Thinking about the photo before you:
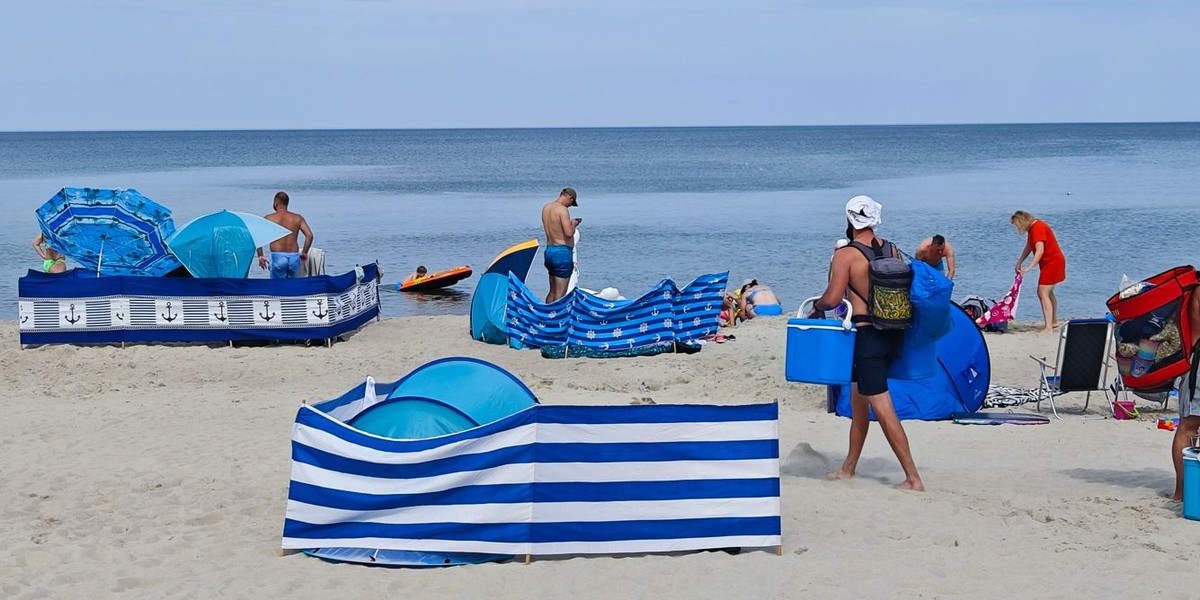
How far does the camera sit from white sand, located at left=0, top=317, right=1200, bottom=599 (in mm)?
5305

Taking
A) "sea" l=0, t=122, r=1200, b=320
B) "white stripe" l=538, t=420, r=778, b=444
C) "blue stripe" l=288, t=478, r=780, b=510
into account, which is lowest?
"sea" l=0, t=122, r=1200, b=320

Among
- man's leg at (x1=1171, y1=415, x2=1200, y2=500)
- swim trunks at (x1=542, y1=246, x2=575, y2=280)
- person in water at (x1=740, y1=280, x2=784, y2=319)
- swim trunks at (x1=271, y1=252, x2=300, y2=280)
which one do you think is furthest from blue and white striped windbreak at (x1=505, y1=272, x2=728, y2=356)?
man's leg at (x1=1171, y1=415, x2=1200, y2=500)

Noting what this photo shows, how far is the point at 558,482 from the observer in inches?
215

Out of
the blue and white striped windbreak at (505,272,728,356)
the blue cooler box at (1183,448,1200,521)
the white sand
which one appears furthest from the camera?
the blue and white striped windbreak at (505,272,728,356)

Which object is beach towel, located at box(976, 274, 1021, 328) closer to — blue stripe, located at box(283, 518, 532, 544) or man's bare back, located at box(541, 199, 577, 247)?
man's bare back, located at box(541, 199, 577, 247)

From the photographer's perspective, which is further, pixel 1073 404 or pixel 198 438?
pixel 1073 404

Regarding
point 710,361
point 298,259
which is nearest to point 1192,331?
point 710,361

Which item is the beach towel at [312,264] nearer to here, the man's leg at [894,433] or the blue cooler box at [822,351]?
the blue cooler box at [822,351]

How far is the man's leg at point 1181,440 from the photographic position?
6.32 meters

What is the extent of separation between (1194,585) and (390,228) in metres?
31.5

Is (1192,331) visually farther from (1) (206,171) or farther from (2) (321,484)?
(1) (206,171)

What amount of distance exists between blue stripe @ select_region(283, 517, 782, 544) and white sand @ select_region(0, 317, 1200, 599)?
0.12 metres

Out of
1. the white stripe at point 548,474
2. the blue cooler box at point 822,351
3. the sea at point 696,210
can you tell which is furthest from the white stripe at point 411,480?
the sea at point 696,210

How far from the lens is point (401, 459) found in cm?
551
